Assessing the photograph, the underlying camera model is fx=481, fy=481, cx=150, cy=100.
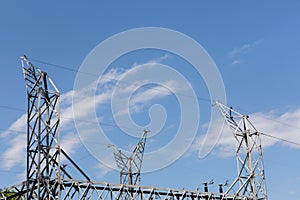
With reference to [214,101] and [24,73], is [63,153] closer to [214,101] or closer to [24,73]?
[24,73]

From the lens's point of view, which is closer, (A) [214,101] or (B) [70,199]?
(B) [70,199]

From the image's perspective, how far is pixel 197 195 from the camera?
38719 millimetres

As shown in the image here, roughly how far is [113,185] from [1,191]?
802 cm

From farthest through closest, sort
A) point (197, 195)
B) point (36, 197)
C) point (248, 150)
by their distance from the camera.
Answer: point (248, 150)
point (197, 195)
point (36, 197)

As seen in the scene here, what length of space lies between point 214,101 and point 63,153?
714 inches

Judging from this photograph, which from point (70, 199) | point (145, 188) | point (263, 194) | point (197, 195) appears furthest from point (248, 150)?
point (70, 199)

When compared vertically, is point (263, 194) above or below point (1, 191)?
above

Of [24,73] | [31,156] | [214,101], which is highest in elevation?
[214,101]

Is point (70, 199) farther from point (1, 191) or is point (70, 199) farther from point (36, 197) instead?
point (1, 191)

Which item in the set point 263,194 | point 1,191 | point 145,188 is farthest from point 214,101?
point 1,191

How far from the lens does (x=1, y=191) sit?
3441cm

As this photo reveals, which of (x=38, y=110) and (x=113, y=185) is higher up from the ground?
(x=38, y=110)

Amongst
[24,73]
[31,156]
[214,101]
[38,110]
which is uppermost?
[214,101]

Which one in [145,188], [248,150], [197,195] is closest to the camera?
[145,188]
